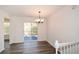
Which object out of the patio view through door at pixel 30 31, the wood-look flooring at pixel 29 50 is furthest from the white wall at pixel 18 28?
the wood-look flooring at pixel 29 50

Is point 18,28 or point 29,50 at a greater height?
point 18,28

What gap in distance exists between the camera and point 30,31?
34.7ft

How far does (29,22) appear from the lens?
33.9 ft

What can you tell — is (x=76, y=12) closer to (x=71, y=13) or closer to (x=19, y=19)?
(x=71, y=13)

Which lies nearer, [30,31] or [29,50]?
[29,50]

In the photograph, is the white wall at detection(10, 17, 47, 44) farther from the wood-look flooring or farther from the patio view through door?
the wood-look flooring

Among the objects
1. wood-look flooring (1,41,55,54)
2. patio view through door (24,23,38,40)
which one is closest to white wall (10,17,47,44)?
patio view through door (24,23,38,40)

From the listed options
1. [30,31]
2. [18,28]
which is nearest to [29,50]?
[18,28]

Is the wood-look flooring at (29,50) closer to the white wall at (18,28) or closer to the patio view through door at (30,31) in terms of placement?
the white wall at (18,28)

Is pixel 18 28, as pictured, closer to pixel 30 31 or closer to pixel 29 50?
pixel 30 31

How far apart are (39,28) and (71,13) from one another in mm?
6110

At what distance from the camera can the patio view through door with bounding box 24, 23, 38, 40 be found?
34.4 feet

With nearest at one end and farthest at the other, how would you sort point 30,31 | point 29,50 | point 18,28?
point 29,50 < point 18,28 < point 30,31
